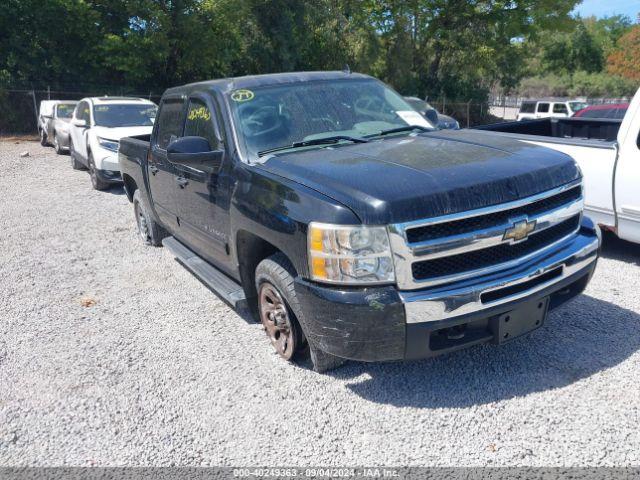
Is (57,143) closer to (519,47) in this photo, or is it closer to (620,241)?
(620,241)

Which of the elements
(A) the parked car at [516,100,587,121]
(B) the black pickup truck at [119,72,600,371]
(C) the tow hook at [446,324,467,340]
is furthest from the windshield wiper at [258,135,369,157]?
(A) the parked car at [516,100,587,121]

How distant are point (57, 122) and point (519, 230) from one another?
16247 mm

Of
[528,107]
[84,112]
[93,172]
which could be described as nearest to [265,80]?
[93,172]

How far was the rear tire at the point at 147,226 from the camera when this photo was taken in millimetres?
6445

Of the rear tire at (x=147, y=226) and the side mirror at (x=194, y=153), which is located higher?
the side mirror at (x=194, y=153)

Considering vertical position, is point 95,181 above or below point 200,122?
below

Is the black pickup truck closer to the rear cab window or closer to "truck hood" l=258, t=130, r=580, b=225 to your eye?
"truck hood" l=258, t=130, r=580, b=225

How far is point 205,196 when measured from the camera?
14.3 ft

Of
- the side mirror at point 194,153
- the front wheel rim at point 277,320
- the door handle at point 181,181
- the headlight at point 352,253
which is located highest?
the side mirror at point 194,153

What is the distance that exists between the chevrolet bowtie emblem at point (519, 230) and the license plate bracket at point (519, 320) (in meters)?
0.39

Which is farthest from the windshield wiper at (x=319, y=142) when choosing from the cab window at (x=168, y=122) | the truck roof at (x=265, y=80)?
the cab window at (x=168, y=122)

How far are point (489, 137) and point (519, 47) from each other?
121 feet

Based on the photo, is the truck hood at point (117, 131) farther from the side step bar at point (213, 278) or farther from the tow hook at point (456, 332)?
the tow hook at point (456, 332)

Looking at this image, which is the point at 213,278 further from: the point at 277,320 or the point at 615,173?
the point at 615,173
